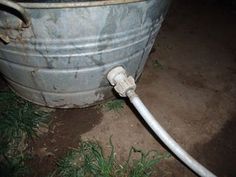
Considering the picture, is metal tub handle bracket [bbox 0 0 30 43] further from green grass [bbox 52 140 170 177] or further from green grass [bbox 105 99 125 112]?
green grass [bbox 105 99 125 112]

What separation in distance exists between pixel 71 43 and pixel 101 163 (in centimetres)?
80

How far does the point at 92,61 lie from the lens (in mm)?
1536

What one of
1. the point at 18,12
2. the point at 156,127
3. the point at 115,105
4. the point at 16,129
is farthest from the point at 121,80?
the point at 16,129

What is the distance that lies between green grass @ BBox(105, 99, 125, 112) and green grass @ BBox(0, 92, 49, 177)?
0.49 m

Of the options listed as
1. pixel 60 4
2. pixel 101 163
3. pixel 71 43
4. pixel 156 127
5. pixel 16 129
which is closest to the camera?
pixel 60 4

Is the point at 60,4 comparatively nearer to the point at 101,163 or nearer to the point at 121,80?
the point at 121,80

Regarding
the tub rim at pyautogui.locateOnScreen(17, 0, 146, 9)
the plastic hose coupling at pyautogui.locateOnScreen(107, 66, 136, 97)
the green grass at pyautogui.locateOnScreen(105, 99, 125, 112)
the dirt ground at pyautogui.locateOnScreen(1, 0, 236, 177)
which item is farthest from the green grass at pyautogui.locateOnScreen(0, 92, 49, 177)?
the tub rim at pyautogui.locateOnScreen(17, 0, 146, 9)

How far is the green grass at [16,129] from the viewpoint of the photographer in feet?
5.61

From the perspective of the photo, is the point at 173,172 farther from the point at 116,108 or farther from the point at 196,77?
the point at 196,77

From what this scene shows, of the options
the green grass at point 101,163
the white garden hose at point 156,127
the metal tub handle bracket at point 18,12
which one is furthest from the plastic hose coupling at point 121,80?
the metal tub handle bracket at point 18,12

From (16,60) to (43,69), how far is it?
6.6 inches

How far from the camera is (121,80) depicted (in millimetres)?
1608

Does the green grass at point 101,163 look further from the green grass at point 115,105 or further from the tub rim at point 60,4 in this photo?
the tub rim at point 60,4

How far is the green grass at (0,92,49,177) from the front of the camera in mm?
1709
